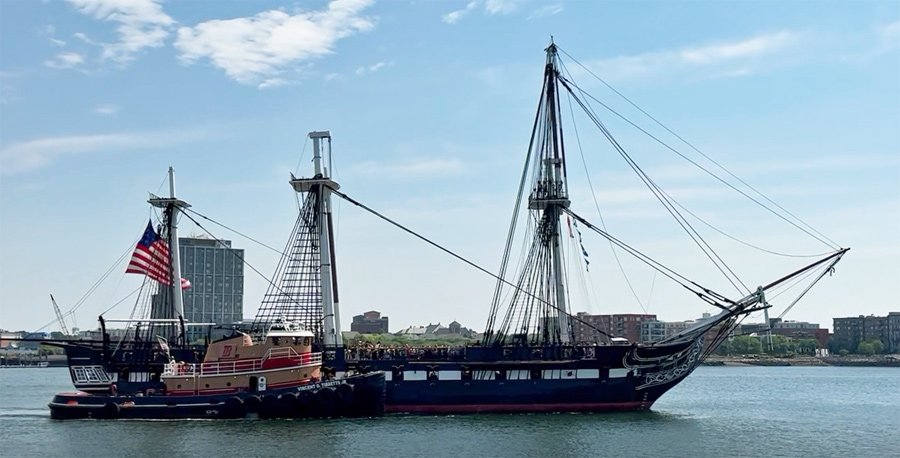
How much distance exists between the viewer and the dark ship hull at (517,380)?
54.2 metres

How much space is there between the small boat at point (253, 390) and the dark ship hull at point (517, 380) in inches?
143

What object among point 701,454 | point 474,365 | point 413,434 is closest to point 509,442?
point 413,434

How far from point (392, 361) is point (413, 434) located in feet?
31.8

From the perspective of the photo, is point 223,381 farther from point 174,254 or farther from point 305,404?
point 174,254

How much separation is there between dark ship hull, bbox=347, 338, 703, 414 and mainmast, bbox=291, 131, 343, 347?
397cm

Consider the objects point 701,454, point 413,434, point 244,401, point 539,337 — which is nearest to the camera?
point 701,454

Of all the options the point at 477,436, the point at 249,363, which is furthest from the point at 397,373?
the point at 477,436

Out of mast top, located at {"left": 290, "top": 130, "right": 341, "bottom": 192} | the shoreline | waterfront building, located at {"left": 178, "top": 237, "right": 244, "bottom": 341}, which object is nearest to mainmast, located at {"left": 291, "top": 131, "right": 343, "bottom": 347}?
mast top, located at {"left": 290, "top": 130, "right": 341, "bottom": 192}

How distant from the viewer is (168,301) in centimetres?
6444

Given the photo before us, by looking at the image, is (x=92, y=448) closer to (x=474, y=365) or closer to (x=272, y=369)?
(x=272, y=369)

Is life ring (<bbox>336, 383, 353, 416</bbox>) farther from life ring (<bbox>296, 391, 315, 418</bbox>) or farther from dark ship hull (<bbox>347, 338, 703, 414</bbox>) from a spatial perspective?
dark ship hull (<bbox>347, 338, 703, 414</bbox>)

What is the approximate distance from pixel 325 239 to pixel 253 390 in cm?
1148

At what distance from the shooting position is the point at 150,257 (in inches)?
2250

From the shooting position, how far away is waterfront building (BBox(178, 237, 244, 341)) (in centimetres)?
18475
